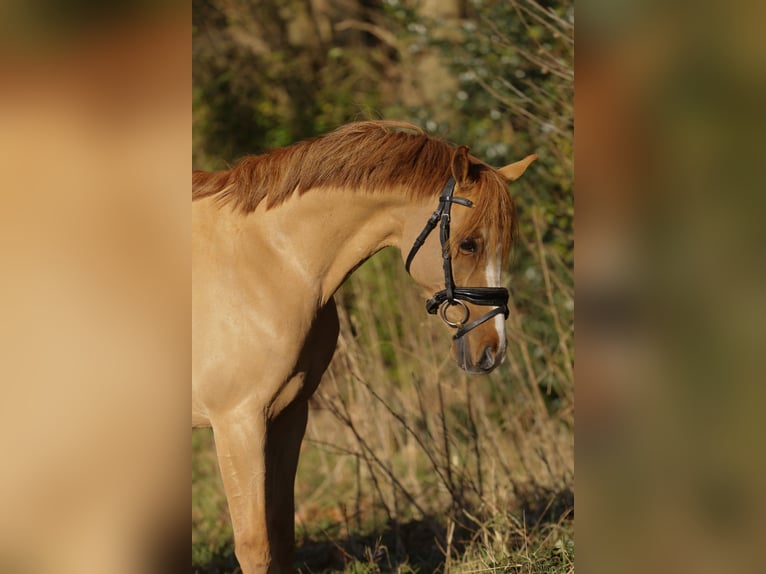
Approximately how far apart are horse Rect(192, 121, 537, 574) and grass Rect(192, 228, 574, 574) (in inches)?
34.3

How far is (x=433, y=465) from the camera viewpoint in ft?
13.6

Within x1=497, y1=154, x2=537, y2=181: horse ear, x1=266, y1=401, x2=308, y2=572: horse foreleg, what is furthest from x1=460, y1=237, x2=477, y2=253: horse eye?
x1=266, y1=401, x2=308, y2=572: horse foreleg

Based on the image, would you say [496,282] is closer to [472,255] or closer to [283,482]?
[472,255]

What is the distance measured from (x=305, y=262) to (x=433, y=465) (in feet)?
5.04

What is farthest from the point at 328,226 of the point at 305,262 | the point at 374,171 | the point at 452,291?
→ the point at 452,291

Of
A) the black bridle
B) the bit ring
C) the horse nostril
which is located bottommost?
the horse nostril

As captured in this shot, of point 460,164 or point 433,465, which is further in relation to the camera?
point 433,465

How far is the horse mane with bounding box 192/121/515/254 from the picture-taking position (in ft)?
9.96
